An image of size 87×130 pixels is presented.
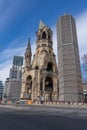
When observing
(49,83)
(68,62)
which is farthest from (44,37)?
(68,62)

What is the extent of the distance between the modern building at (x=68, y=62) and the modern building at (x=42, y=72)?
869 cm

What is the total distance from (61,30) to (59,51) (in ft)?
34.2

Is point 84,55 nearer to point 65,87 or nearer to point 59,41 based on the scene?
point 65,87

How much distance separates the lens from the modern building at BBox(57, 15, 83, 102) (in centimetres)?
6053

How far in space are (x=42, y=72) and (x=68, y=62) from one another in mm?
14411

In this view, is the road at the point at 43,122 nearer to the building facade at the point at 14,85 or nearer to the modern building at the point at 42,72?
the modern building at the point at 42,72

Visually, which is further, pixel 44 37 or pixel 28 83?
pixel 44 37

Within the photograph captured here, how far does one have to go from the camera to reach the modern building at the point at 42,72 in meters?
69.7

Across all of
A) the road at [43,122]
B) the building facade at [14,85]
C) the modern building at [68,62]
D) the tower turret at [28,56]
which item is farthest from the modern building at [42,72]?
the building facade at [14,85]

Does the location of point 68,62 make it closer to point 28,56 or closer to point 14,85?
point 28,56

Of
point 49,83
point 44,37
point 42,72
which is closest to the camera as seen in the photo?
point 42,72

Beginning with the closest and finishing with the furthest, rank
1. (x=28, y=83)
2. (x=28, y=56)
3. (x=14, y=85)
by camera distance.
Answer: (x=28, y=83)
(x=28, y=56)
(x=14, y=85)

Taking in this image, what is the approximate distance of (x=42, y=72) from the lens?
7256cm

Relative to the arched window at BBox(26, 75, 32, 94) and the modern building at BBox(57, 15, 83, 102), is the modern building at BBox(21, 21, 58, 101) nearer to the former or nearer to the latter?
the arched window at BBox(26, 75, 32, 94)
